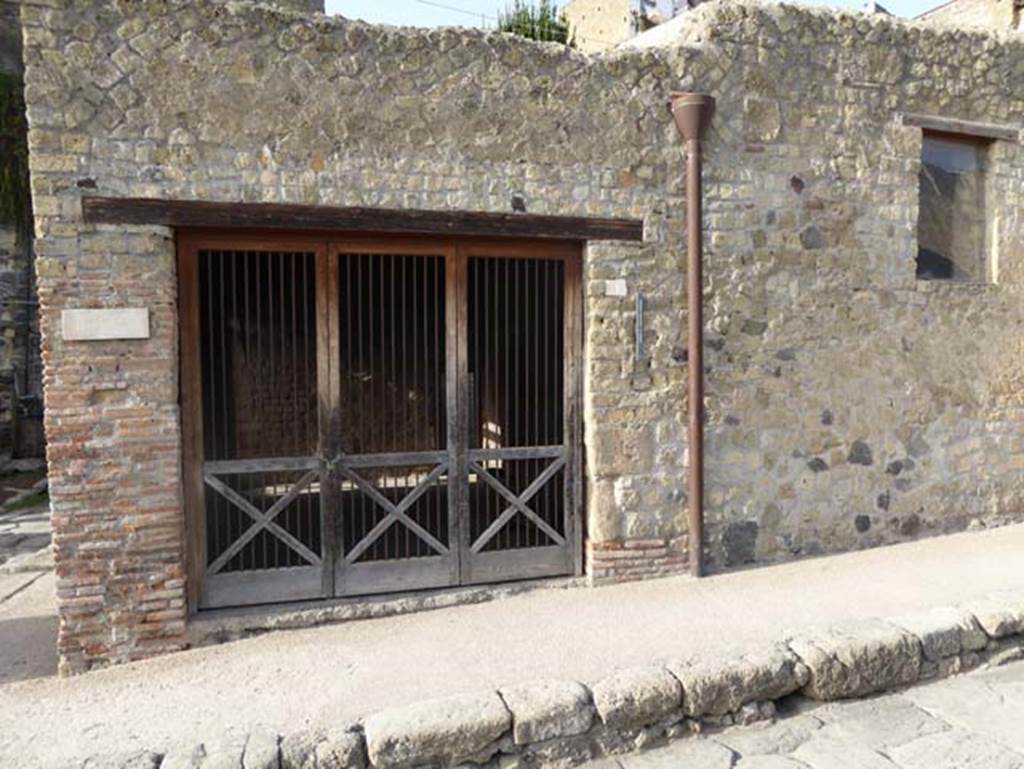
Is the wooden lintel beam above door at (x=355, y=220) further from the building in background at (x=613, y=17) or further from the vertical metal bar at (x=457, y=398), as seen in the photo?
the building in background at (x=613, y=17)

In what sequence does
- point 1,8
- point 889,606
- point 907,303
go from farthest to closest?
point 1,8 → point 907,303 → point 889,606

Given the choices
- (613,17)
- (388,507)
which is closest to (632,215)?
(388,507)

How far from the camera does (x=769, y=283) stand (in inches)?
224

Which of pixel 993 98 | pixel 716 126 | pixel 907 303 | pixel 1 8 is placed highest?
pixel 1 8

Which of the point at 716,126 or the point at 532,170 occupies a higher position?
the point at 716,126

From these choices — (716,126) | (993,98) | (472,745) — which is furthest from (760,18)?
(472,745)

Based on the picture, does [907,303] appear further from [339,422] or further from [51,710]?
[51,710]

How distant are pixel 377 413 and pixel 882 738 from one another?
12.4ft

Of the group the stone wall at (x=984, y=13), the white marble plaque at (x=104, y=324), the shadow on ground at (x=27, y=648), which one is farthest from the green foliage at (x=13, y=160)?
the stone wall at (x=984, y=13)

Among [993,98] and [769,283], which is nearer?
[769,283]

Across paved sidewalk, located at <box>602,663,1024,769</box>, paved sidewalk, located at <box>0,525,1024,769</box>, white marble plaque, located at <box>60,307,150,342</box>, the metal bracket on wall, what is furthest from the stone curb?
white marble plaque, located at <box>60,307,150,342</box>

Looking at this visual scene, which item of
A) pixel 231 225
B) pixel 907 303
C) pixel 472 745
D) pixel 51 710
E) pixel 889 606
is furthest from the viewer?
pixel 907 303

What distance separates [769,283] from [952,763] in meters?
3.31

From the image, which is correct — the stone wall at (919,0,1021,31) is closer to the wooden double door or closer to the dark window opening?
the dark window opening
